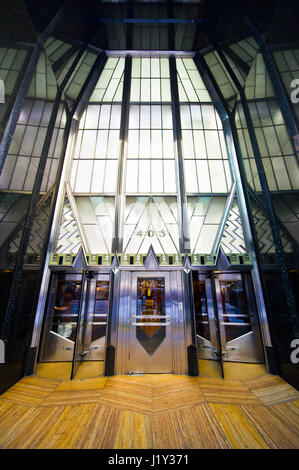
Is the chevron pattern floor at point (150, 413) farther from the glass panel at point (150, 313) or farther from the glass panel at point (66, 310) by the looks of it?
the glass panel at point (66, 310)

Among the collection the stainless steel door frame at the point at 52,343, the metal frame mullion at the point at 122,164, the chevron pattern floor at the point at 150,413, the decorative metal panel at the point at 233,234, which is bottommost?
the chevron pattern floor at the point at 150,413

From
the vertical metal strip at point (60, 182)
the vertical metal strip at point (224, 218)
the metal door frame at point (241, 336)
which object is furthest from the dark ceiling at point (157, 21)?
the metal door frame at point (241, 336)

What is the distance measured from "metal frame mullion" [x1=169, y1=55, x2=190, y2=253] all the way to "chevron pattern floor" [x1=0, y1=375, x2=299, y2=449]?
325 cm

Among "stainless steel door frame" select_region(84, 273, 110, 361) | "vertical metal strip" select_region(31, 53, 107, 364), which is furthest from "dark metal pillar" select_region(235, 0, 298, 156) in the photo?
"stainless steel door frame" select_region(84, 273, 110, 361)

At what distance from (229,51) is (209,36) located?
141 cm

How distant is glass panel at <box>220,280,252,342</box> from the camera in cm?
480

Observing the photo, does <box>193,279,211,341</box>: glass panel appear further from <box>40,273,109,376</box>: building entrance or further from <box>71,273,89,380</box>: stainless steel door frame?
<box>71,273,89,380</box>: stainless steel door frame

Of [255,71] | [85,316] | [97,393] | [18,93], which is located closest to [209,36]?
[255,71]

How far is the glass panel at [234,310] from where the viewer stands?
15.8 ft

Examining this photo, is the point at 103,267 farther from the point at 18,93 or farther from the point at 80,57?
the point at 80,57

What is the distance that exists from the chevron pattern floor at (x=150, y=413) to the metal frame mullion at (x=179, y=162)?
3.25 m

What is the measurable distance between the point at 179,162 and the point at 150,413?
6.36 meters

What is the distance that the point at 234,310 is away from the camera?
194 inches

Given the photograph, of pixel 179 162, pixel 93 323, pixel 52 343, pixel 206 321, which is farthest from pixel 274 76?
pixel 52 343
